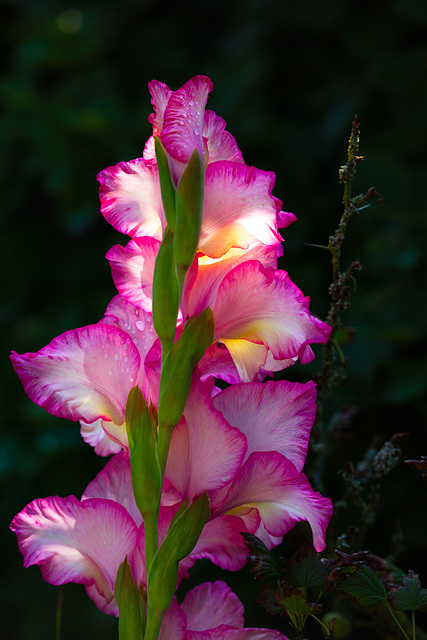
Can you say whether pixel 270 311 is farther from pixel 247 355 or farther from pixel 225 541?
pixel 225 541

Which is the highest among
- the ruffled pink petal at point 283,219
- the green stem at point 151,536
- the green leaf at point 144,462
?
the ruffled pink petal at point 283,219

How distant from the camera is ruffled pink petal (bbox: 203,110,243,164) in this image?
37 cm

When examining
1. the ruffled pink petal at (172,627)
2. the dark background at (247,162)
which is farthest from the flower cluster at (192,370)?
the dark background at (247,162)

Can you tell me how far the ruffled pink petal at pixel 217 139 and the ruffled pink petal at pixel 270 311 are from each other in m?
0.07

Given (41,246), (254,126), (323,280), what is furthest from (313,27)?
(41,246)

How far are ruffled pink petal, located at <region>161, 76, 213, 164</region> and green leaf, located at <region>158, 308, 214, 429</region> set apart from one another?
9cm

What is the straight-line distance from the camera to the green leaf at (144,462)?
0.34m

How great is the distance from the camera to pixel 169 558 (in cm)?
34

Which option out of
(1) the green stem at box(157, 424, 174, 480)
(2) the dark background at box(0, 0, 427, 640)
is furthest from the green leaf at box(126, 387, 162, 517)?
(2) the dark background at box(0, 0, 427, 640)

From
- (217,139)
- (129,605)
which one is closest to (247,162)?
(217,139)

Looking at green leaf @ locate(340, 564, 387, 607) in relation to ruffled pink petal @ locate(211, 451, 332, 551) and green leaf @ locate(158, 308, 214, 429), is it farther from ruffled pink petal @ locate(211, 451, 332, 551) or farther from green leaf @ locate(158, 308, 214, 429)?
green leaf @ locate(158, 308, 214, 429)

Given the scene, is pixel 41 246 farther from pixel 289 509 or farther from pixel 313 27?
pixel 289 509

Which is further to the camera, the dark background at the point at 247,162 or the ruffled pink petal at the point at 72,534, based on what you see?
the dark background at the point at 247,162

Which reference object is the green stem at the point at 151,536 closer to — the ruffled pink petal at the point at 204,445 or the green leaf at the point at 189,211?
the ruffled pink petal at the point at 204,445
